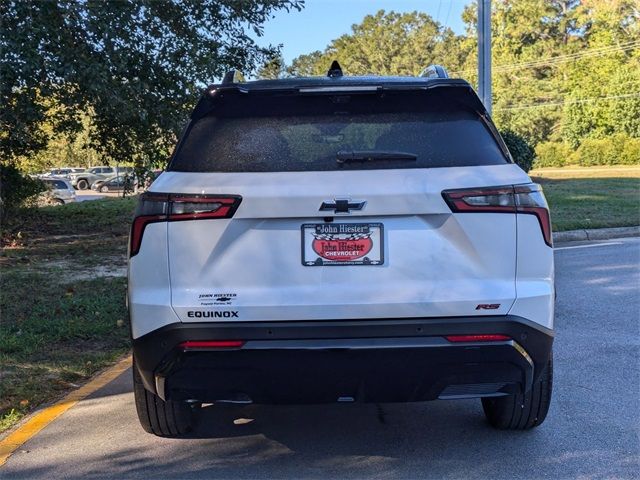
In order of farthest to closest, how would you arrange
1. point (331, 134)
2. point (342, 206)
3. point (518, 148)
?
point (518, 148), point (331, 134), point (342, 206)

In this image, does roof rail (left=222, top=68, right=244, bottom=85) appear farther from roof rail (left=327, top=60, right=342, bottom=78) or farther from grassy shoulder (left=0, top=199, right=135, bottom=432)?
grassy shoulder (left=0, top=199, right=135, bottom=432)

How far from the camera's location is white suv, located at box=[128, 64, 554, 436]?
3.27 m

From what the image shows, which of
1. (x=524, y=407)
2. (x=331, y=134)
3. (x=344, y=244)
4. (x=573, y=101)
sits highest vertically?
(x=573, y=101)

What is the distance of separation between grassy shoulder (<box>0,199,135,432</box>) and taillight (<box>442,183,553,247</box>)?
3040 mm

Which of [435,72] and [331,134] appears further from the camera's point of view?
[435,72]

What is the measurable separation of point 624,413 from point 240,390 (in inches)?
98.4

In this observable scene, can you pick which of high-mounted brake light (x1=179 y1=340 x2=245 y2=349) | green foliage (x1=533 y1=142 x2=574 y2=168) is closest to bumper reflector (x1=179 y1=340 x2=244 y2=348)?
high-mounted brake light (x1=179 y1=340 x2=245 y2=349)

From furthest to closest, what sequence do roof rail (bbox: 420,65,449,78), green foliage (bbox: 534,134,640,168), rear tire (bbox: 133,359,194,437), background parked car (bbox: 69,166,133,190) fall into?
background parked car (bbox: 69,166,133,190) → green foliage (bbox: 534,134,640,168) → roof rail (bbox: 420,65,449,78) → rear tire (bbox: 133,359,194,437)

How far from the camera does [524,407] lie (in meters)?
4.10

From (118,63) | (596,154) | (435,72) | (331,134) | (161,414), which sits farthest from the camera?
(596,154)

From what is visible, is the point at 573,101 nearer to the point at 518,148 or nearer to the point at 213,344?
the point at 518,148

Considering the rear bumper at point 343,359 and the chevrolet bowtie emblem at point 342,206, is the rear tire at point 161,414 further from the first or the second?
the chevrolet bowtie emblem at point 342,206

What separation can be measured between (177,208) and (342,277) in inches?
31.1

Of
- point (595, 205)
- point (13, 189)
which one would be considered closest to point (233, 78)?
point (13, 189)
